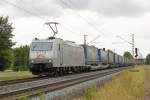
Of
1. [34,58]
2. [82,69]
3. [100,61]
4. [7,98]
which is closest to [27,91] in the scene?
[7,98]

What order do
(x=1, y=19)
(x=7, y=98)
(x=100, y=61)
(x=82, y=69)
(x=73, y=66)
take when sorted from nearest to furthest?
(x=7, y=98) < (x=73, y=66) < (x=82, y=69) < (x=100, y=61) < (x=1, y=19)

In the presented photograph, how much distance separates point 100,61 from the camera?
6359 centimetres

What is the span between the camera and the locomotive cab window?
3422 centimetres

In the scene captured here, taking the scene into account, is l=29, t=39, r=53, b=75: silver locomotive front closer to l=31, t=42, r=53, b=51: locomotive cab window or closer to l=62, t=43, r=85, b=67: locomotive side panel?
A: l=31, t=42, r=53, b=51: locomotive cab window

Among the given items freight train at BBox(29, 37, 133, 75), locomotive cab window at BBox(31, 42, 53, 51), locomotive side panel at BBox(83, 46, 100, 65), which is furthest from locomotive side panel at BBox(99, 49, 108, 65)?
locomotive cab window at BBox(31, 42, 53, 51)

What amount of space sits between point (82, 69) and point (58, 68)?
44.5 ft

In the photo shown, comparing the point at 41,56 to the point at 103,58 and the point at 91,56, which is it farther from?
the point at 103,58

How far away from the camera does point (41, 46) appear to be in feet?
113

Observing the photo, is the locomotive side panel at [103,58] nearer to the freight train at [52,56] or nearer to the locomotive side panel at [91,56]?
the locomotive side panel at [91,56]

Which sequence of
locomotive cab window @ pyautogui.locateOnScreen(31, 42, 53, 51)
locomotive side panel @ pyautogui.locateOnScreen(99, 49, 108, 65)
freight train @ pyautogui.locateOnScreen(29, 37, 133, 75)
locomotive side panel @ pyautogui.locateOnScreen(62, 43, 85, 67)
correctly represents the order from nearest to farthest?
freight train @ pyautogui.locateOnScreen(29, 37, 133, 75) → locomotive cab window @ pyautogui.locateOnScreen(31, 42, 53, 51) → locomotive side panel @ pyautogui.locateOnScreen(62, 43, 85, 67) → locomotive side panel @ pyautogui.locateOnScreen(99, 49, 108, 65)

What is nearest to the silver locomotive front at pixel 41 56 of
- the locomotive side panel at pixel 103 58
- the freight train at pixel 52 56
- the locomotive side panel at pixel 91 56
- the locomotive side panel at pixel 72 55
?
the freight train at pixel 52 56

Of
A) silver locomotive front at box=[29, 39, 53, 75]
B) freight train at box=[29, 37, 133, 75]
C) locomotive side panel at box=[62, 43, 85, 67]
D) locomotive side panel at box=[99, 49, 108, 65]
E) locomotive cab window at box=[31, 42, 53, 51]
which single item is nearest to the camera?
silver locomotive front at box=[29, 39, 53, 75]

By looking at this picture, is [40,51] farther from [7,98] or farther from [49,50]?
[7,98]

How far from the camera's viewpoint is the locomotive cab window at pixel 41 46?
3422 cm
